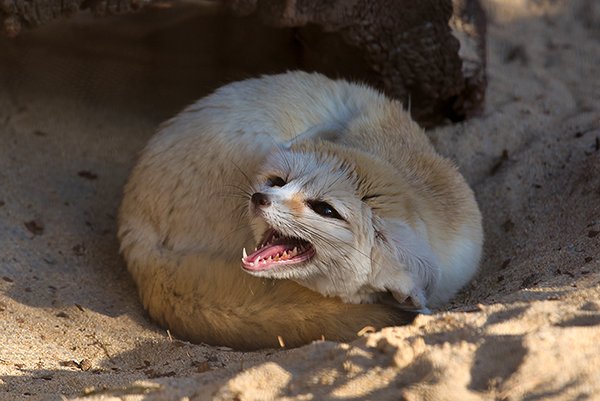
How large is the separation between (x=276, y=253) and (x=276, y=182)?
1.20 feet

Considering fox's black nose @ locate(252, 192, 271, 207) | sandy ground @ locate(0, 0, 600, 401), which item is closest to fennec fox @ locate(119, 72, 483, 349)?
fox's black nose @ locate(252, 192, 271, 207)

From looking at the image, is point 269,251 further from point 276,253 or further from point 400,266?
point 400,266

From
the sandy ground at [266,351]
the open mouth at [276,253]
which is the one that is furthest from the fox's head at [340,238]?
the sandy ground at [266,351]

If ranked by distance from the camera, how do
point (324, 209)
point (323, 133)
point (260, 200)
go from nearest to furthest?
point (260, 200), point (324, 209), point (323, 133)

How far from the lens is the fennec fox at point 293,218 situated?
145 inches

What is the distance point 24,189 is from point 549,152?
330 cm

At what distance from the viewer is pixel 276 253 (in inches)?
148

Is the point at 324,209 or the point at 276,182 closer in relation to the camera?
the point at 324,209

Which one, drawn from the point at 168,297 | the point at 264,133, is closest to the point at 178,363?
the point at 168,297

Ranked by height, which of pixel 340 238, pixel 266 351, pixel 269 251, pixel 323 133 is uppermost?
pixel 323 133

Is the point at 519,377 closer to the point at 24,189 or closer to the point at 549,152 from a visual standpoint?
the point at 549,152

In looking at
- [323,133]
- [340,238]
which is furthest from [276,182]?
[323,133]

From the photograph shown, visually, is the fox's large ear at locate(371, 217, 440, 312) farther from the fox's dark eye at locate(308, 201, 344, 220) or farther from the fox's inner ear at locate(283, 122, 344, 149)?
the fox's inner ear at locate(283, 122, 344, 149)

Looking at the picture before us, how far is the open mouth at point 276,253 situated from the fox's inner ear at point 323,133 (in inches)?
34.8
